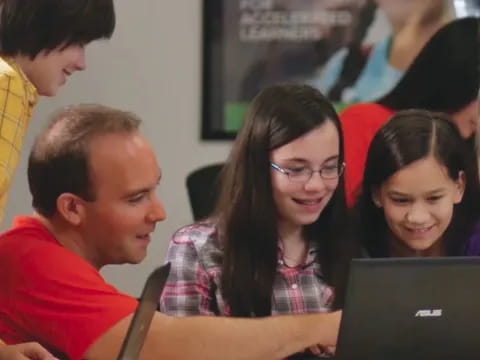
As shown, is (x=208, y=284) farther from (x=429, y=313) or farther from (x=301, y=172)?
(x=429, y=313)

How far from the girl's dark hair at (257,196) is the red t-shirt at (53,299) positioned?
40 centimetres

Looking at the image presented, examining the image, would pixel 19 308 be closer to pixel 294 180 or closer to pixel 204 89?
pixel 294 180

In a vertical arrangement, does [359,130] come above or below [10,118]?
below

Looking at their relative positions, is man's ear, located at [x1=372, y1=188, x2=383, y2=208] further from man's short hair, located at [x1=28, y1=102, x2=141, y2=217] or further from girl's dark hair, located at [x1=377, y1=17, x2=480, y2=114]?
girl's dark hair, located at [x1=377, y1=17, x2=480, y2=114]

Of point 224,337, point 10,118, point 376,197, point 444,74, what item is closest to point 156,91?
point 444,74

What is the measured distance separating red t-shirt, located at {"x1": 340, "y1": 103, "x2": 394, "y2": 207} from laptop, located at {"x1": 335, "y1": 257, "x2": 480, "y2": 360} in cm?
108

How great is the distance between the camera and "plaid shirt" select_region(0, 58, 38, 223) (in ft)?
5.51

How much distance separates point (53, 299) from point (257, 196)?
55cm

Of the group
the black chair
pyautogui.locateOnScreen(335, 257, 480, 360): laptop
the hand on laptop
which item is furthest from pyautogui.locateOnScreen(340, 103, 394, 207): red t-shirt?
the hand on laptop

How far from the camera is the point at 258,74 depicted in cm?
356

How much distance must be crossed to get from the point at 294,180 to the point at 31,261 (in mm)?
590

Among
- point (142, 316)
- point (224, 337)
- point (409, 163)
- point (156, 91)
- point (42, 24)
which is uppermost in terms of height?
point (42, 24)

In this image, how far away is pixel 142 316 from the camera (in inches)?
51.8

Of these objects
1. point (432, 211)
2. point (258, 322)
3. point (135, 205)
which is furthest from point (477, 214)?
point (135, 205)
